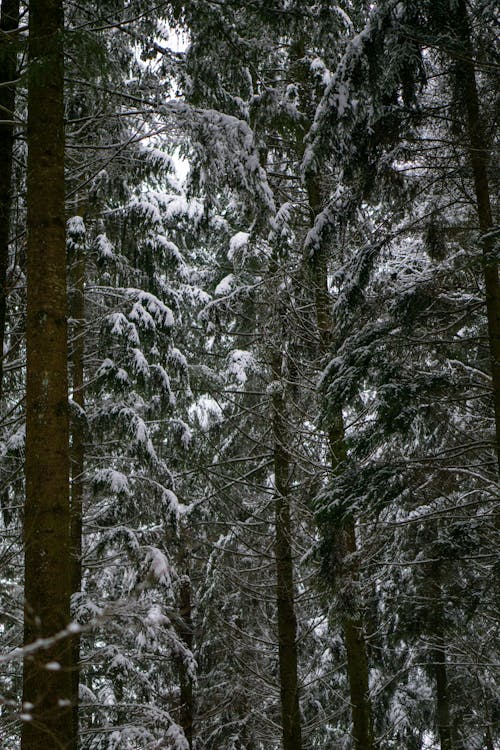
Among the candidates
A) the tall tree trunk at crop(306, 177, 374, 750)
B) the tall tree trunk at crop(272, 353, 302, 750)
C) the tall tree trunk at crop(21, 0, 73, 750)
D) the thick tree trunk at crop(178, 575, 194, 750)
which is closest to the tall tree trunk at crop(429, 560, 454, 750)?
the tall tree trunk at crop(272, 353, 302, 750)

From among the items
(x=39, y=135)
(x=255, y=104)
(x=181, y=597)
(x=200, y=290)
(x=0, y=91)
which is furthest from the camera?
(x=200, y=290)

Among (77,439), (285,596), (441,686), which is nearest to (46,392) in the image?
(77,439)

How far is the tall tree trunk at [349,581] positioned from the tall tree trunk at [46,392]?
9.84 feet

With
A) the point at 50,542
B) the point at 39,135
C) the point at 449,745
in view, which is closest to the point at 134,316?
the point at 39,135

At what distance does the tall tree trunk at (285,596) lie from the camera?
8.55 metres

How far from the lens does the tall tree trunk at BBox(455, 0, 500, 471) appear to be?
18.9ft

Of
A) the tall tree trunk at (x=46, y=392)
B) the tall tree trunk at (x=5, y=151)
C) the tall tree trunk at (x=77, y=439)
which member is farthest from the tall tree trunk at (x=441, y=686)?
the tall tree trunk at (x=5, y=151)

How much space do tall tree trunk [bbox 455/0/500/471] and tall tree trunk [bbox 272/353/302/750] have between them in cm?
323

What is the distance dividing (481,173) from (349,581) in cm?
447

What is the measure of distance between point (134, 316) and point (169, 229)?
3313mm

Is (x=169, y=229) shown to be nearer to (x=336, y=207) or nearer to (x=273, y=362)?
(x=273, y=362)

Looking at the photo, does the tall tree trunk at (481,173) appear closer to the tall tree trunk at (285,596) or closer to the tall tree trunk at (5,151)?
the tall tree trunk at (285,596)

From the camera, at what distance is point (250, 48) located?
6.14 m

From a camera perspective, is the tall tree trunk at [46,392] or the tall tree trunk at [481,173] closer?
the tall tree trunk at [46,392]
